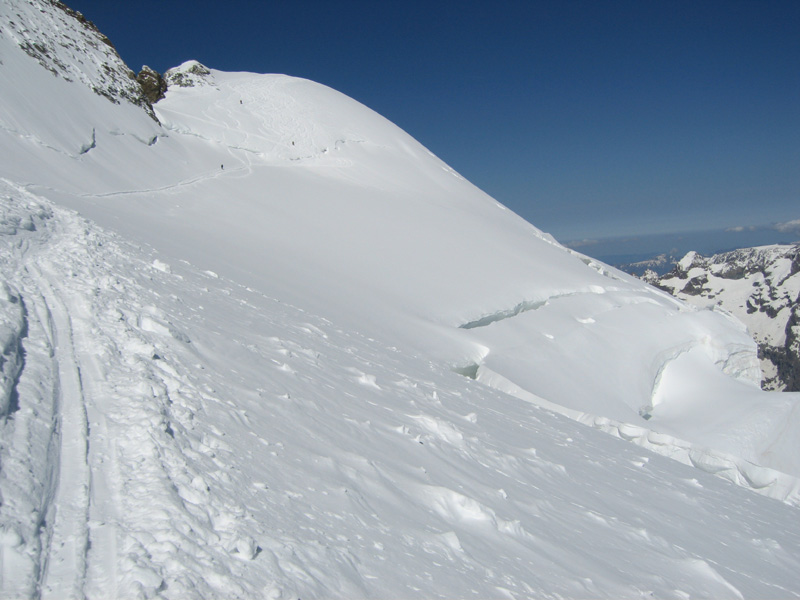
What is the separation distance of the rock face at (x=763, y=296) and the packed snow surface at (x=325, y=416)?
116m

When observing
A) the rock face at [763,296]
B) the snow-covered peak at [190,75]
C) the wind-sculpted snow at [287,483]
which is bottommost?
the wind-sculpted snow at [287,483]

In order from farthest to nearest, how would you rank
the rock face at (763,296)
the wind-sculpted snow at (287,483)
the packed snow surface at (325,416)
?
the rock face at (763,296), the packed snow surface at (325,416), the wind-sculpted snow at (287,483)

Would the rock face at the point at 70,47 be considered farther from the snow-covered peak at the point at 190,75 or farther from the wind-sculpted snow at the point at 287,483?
the wind-sculpted snow at the point at 287,483

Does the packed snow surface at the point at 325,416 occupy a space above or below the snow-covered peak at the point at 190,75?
below

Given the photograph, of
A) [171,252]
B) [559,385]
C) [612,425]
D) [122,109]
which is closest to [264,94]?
[122,109]

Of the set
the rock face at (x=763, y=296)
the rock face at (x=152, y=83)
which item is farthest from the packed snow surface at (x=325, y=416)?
the rock face at (x=763, y=296)

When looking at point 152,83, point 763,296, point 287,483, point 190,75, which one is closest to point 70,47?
point 152,83

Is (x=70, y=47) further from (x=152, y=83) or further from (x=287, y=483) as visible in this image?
(x=287, y=483)

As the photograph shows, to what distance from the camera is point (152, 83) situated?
1229 inches

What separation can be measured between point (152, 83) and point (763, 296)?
476 feet

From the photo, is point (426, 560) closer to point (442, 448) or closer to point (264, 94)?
point (442, 448)

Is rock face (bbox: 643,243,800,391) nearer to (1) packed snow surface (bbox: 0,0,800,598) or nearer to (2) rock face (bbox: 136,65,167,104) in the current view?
(1) packed snow surface (bbox: 0,0,800,598)

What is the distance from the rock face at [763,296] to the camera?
364 feet

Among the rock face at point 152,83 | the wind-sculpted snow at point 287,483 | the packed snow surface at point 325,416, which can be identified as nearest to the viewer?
the wind-sculpted snow at point 287,483
